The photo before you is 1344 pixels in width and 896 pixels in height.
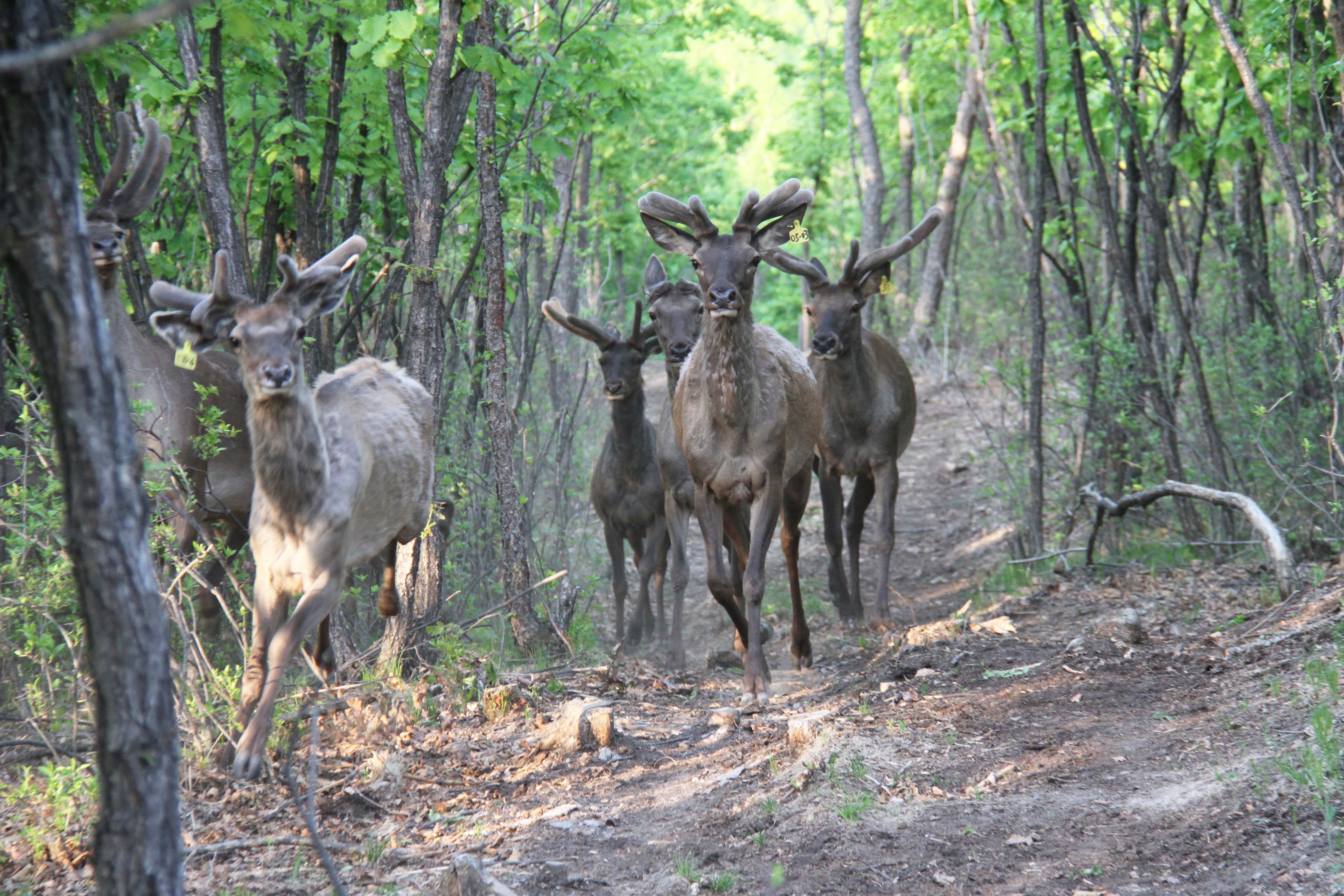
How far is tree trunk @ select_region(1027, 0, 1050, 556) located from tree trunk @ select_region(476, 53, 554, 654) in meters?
4.34

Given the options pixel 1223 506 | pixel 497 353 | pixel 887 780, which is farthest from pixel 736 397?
pixel 1223 506

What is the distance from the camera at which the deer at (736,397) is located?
739cm

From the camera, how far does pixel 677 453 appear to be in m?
9.26

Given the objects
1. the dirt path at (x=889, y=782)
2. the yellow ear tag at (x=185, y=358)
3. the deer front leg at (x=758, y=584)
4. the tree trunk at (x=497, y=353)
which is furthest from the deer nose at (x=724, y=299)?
the yellow ear tag at (x=185, y=358)

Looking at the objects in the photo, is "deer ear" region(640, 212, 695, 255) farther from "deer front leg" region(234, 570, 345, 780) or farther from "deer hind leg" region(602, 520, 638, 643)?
"deer hind leg" region(602, 520, 638, 643)

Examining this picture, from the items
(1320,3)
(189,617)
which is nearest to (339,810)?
(189,617)

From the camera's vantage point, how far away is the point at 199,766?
5.09 m

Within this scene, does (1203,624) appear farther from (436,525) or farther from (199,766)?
(199,766)

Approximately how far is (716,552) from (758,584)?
357mm

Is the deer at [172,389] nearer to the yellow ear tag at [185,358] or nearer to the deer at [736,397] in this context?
the yellow ear tag at [185,358]

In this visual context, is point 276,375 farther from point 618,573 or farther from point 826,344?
point 618,573

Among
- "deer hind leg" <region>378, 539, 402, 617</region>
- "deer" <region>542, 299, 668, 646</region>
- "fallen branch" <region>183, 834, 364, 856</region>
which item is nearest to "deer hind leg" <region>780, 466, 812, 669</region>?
"deer" <region>542, 299, 668, 646</region>

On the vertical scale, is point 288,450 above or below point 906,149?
below

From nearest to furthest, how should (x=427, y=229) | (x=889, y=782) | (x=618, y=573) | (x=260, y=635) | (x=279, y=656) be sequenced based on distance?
(x=889, y=782), (x=279, y=656), (x=260, y=635), (x=427, y=229), (x=618, y=573)
